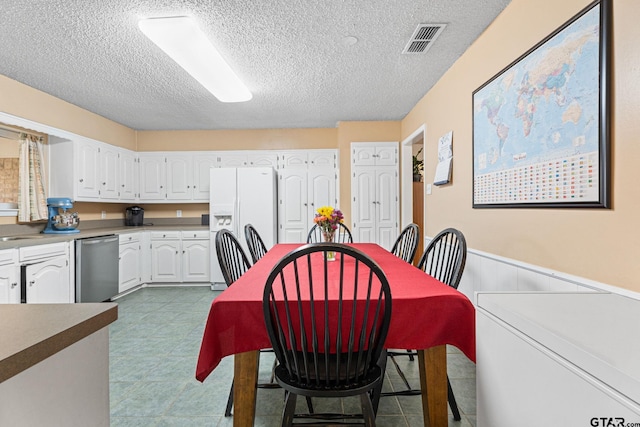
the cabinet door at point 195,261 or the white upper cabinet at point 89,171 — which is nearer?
the white upper cabinet at point 89,171

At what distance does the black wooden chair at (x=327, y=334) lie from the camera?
125 cm

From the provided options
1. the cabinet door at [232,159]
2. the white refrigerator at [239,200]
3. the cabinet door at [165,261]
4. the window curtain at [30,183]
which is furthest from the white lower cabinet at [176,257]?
the window curtain at [30,183]

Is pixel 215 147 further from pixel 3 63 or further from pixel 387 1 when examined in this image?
pixel 387 1

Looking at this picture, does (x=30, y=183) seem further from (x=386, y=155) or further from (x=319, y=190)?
(x=386, y=155)

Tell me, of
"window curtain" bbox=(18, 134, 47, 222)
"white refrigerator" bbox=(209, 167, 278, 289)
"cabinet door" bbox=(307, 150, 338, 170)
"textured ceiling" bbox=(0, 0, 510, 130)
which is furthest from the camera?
"cabinet door" bbox=(307, 150, 338, 170)

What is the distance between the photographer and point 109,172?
4613 mm

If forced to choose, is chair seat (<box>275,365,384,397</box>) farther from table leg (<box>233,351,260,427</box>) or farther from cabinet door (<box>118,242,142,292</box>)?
cabinet door (<box>118,242,142,292</box>)

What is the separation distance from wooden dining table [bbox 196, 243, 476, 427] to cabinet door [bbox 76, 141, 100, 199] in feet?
12.2

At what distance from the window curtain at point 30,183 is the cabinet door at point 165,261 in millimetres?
1533

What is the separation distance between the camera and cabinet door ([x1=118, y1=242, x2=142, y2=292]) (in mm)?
4371

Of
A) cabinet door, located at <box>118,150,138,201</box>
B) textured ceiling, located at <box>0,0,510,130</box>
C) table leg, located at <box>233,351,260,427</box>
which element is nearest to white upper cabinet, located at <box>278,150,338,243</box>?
textured ceiling, located at <box>0,0,510,130</box>

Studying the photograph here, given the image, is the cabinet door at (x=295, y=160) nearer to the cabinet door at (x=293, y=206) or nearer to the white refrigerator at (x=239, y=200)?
the cabinet door at (x=293, y=206)

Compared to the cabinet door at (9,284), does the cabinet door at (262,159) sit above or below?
above

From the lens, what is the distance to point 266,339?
53.3 inches
